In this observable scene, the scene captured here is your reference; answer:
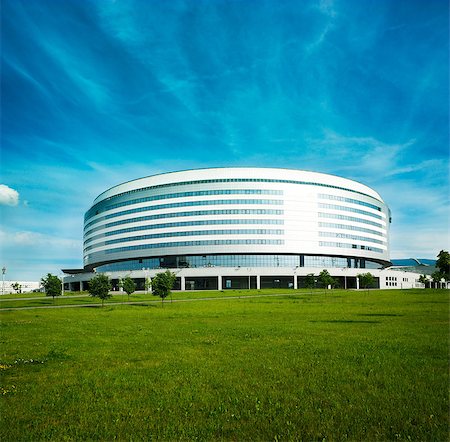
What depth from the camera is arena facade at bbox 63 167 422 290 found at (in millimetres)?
118625

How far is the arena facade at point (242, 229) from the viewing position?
119 m

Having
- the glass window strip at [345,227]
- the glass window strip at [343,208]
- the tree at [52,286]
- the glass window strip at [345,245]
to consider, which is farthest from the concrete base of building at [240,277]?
the tree at [52,286]

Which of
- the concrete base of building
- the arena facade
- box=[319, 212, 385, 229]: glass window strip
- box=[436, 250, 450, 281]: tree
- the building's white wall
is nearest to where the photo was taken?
box=[436, 250, 450, 281]: tree

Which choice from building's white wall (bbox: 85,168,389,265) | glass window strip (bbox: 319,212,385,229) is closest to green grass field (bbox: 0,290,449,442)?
building's white wall (bbox: 85,168,389,265)

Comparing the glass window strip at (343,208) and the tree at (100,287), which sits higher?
the glass window strip at (343,208)

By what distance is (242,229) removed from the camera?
118 meters

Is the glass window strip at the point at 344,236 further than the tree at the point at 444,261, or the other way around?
the glass window strip at the point at 344,236

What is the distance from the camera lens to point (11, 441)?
7.66m

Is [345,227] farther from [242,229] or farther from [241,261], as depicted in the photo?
[241,261]

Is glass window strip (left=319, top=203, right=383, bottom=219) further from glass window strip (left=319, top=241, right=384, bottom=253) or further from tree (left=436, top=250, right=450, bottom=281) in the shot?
tree (left=436, top=250, right=450, bottom=281)

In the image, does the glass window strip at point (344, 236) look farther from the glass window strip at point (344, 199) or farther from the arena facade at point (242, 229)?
the glass window strip at point (344, 199)

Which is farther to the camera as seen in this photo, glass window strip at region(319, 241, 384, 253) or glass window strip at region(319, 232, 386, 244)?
glass window strip at region(319, 232, 386, 244)

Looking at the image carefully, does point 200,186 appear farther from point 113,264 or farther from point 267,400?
point 267,400

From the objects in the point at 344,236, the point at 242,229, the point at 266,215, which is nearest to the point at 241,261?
the point at 242,229
